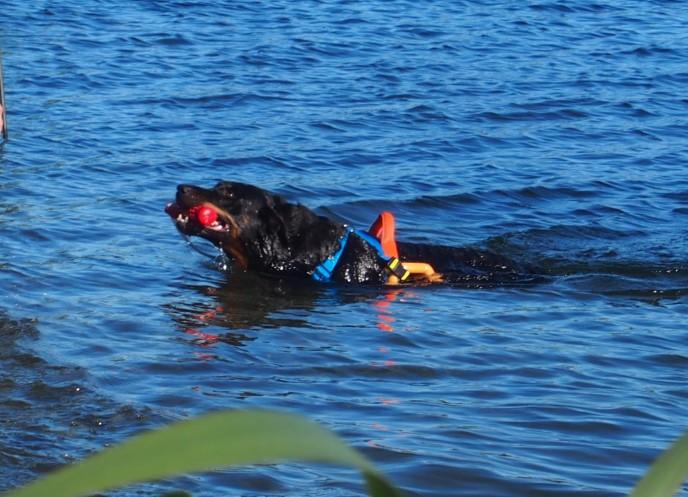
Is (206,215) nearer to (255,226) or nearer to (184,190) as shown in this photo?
(184,190)

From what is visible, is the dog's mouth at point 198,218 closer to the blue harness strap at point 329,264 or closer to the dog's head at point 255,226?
the dog's head at point 255,226

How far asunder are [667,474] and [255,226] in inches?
254

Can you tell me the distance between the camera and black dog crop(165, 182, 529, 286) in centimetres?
688

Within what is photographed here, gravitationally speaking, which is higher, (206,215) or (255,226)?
(206,215)

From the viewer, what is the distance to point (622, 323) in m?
6.52

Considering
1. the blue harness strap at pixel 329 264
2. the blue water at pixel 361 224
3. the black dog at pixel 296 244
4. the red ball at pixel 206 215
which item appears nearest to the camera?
the blue water at pixel 361 224

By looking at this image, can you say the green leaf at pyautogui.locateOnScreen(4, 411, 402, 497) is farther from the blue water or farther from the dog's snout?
the dog's snout

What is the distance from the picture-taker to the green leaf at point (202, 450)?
579 millimetres

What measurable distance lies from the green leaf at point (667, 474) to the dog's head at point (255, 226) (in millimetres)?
6202

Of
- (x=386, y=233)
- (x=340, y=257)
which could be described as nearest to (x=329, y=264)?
(x=340, y=257)

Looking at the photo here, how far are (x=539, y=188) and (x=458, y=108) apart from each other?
298 cm

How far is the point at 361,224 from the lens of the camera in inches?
363

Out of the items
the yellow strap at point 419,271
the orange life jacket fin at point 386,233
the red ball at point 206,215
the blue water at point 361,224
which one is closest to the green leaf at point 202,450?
the blue water at point 361,224

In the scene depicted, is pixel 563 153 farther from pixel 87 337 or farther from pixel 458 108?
pixel 87 337
